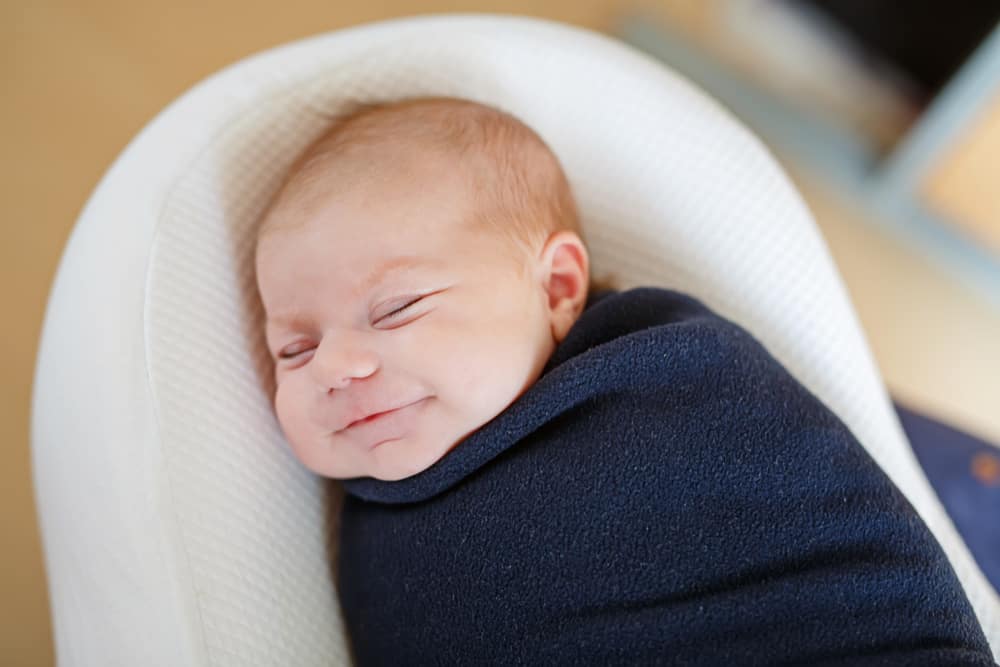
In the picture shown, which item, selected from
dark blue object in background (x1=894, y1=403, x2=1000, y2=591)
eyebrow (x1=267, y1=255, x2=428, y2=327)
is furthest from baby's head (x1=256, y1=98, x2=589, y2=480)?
dark blue object in background (x1=894, y1=403, x2=1000, y2=591)

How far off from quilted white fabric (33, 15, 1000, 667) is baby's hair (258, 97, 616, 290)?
7cm

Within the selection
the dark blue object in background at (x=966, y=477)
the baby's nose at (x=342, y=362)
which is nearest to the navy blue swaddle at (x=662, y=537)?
the baby's nose at (x=342, y=362)

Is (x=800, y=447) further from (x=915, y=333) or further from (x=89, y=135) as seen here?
(x=89, y=135)

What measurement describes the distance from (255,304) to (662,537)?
1.31 ft

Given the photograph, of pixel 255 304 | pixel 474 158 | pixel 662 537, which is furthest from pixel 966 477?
pixel 255 304

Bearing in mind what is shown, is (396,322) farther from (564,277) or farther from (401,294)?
(564,277)

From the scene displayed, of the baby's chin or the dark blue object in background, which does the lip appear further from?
the dark blue object in background

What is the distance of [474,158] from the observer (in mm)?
685

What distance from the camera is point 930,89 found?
5.55 feet

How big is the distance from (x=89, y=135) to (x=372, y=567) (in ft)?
3.38

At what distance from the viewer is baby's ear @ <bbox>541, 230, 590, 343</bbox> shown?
2.32 feet

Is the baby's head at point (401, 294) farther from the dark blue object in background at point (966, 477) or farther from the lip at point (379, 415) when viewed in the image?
the dark blue object in background at point (966, 477)

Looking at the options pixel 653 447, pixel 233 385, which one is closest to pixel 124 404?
pixel 233 385

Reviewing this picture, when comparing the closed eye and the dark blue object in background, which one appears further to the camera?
the dark blue object in background
